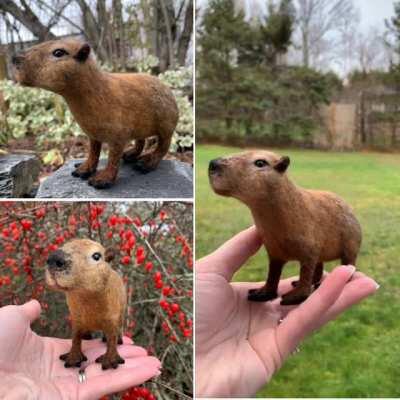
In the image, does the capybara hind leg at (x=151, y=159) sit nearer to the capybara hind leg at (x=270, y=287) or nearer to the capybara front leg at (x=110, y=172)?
the capybara front leg at (x=110, y=172)

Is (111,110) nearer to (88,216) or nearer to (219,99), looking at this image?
(88,216)

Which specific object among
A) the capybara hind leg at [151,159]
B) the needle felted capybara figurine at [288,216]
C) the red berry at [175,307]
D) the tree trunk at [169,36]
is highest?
the tree trunk at [169,36]

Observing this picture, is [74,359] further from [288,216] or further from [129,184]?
[288,216]

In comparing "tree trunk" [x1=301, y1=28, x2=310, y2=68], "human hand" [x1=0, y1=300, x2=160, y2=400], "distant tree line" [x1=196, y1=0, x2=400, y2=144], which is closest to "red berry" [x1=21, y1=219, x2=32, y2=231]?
"human hand" [x1=0, y1=300, x2=160, y2=400]

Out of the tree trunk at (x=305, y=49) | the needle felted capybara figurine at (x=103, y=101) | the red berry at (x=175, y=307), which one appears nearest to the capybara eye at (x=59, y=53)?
the needle felted capybara figurine at (x=103, y=101)

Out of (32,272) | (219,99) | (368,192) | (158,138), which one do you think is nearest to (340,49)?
(219,99)

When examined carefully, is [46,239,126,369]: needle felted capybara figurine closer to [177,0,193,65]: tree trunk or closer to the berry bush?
the berry bush
